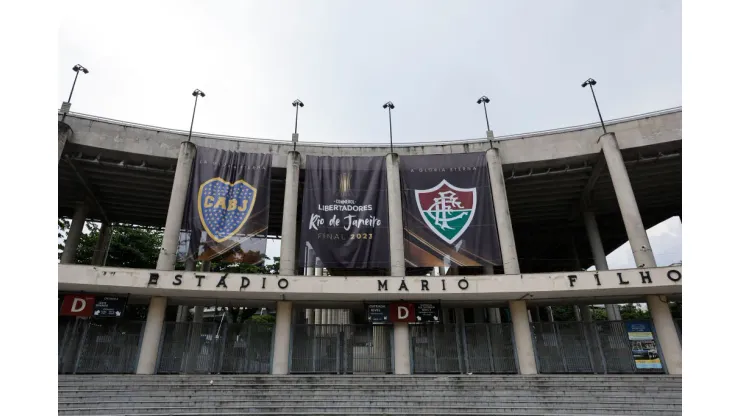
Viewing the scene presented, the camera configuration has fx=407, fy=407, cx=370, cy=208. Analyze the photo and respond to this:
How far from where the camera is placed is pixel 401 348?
59.3 ft

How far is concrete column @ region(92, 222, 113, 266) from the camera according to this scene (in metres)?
27.2

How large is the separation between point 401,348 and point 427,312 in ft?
6.62

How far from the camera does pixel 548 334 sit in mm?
18781

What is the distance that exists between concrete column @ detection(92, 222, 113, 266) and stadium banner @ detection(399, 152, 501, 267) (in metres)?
21.1

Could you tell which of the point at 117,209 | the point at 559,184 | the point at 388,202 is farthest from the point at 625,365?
the point at 117,209

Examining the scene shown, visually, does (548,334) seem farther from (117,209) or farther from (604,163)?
(117,209)

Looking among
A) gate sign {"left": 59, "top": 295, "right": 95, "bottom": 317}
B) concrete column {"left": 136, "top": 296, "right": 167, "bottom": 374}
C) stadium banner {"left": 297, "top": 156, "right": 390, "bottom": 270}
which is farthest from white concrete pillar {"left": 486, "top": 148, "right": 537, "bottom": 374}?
gate sign {"left": 59, "top": 295, "right": 95, "bottom": 317}

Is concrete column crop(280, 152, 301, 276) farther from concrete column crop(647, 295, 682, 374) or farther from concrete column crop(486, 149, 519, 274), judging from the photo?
concrete column crop(647, 295, 682, 374)

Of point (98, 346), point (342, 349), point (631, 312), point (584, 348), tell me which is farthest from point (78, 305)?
point (631, 312)

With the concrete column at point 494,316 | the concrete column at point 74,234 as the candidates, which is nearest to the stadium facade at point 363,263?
the concrete column at point 74,234

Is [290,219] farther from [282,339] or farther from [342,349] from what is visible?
[342,349]

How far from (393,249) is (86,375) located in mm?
13600

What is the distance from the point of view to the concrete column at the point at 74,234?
23859 mm

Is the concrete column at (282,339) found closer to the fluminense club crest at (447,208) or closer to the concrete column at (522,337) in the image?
the fluminense club crest at (447,208)
